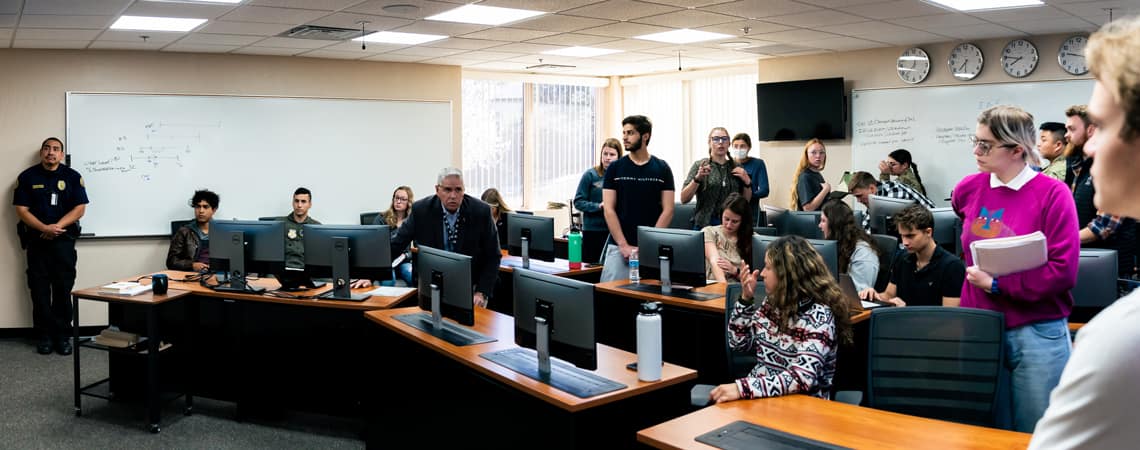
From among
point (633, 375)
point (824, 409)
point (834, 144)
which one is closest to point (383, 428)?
point (633, 375)

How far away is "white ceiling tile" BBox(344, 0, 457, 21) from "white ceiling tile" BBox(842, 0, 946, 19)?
113 inches

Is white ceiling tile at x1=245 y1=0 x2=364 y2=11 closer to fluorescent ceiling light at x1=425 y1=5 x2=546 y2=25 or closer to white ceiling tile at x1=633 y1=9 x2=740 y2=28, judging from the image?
fluorescent ceiling light at x1=425 y1=5 x2=546 y2=25

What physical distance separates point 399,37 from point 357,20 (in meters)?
1.03

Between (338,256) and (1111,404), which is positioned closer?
(1111,404)

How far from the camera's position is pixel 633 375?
2.99 m

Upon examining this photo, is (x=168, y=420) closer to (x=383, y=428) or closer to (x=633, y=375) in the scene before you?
(x=383, y=428)

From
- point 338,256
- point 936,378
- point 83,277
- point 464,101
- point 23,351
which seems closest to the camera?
point 936,378

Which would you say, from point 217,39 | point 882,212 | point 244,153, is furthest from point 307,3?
point 882,212

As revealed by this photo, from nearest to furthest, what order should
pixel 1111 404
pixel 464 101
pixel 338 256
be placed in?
pixel 1111 404 → pixel 338 256 → pixel 464 101

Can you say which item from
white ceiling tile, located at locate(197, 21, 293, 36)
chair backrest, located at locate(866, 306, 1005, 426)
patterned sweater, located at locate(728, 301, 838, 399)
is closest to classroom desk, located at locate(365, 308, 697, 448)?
patterned sweater, located at locate(728, 301, 838, 399)

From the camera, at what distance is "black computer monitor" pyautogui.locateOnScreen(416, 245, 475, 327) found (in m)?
3.69

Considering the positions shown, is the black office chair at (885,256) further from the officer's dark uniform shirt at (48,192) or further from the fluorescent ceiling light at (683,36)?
the officer's dark uniform shirt at (48,192)

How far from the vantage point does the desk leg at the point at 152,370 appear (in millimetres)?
4758

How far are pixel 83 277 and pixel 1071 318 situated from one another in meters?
7.71
